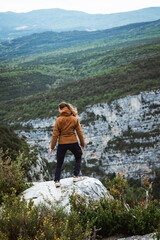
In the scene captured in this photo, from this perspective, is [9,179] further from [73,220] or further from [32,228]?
[73,220]

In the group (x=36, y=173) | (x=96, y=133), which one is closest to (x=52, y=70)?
(x=96, y=133)

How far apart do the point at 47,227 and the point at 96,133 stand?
5105 cm

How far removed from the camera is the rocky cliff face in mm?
49469

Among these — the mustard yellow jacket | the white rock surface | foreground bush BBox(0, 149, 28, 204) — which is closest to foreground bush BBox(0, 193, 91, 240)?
the white rock surface

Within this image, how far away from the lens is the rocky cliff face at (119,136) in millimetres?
49469

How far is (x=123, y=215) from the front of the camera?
449 centimetres

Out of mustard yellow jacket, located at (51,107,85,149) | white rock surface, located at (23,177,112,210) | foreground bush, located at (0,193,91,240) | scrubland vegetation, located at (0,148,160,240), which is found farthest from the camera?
mustard yellow jacket, located at (51,107,85,149)

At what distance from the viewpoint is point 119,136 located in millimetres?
53312

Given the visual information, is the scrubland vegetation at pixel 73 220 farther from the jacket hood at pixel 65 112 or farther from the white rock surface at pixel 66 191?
the jacket hood at pixel 65 112

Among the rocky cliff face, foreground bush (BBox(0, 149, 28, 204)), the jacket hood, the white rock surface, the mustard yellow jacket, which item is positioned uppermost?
the jacket hood

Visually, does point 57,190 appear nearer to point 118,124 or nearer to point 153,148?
point 153,148

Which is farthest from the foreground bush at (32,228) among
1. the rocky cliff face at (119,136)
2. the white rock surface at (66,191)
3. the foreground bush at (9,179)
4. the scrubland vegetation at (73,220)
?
the rocky cliff face at (119,136)

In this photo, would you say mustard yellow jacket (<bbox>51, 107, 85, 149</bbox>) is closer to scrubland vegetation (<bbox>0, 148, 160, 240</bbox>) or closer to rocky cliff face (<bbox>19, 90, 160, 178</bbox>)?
scrubland vegetation (<bbox>0, 148, 160, 240</bbox>)

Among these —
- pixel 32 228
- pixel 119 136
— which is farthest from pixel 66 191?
pixel 119 136
